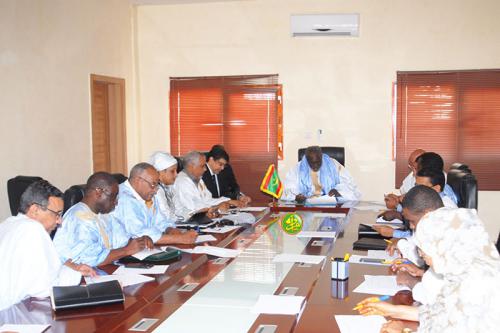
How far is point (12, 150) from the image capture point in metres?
5.52

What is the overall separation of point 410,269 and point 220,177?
3864 mm

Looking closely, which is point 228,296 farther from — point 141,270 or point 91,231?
point 91,231

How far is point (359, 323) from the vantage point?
228cm

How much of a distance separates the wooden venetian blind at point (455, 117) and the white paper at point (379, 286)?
4852mm

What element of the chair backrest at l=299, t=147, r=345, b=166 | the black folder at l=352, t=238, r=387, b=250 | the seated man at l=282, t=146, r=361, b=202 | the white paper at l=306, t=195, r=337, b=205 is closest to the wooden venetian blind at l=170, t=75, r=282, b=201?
the chair backrest at l=299, t=147, r=345, b=166

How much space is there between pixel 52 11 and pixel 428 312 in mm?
5377

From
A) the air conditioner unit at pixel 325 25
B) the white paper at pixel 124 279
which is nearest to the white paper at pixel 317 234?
the white paper at pixel 124 279

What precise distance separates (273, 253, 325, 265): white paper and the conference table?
0.16 ft

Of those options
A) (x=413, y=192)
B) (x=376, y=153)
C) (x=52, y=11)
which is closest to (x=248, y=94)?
(x=376, y=153)

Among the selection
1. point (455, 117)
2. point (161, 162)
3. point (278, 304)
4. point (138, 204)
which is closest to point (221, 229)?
point (138, 204)

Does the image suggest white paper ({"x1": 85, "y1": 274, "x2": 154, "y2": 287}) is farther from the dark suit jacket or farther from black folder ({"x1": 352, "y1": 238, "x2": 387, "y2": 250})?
the dark suit jacket

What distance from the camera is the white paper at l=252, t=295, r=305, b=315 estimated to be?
96.7 inches

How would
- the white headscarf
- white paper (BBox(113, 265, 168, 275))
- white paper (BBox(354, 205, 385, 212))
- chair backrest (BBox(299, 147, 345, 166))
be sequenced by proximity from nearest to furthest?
the white headscarf
white paper (BBox(113, 265, 168, 275))
white paper (BBox(354, 205, 385, 212))
chair backrest (BBox(299, 147, 345, 166))

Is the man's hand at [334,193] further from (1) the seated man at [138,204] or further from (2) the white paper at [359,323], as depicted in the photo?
(2) the white paper at [359,323]
